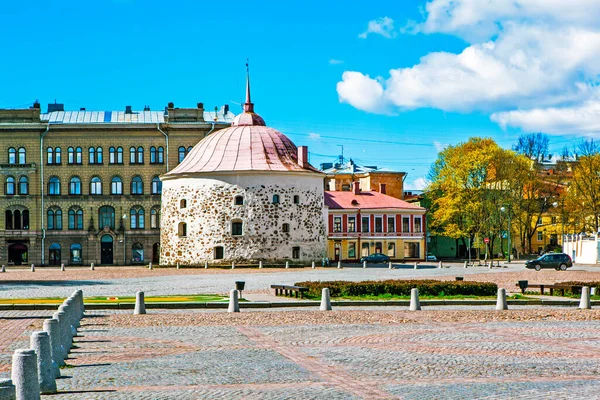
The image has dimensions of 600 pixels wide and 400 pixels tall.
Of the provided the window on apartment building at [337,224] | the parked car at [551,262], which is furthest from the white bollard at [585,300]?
the window on apartment building at [337,224]

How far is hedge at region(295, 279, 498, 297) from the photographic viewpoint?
30922 millimetres

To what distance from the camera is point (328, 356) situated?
50.9 feet

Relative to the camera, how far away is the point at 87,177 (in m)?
85.8

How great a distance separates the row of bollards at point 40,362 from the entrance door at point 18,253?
7019cm

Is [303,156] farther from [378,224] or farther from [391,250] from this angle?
[391,250]

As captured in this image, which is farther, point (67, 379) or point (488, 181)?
point (488, 181)

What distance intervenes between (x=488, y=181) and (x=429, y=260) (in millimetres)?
10756

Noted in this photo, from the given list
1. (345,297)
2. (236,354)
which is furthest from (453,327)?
(345,297)

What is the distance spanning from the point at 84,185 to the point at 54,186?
287 cm

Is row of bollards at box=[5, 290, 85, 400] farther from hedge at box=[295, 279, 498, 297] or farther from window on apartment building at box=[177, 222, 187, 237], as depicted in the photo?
window on apartment building at box=[177, 222, 187, 237]

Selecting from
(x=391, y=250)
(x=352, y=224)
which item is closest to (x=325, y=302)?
(x=352, y=224)

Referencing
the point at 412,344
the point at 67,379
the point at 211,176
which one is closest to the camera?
the point at 67,379

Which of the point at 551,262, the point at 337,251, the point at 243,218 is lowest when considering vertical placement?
the point at 551,262

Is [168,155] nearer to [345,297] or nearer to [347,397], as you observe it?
[345,297]
